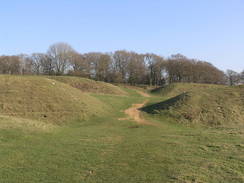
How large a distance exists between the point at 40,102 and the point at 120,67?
64456mm

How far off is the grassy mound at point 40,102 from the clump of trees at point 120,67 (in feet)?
169

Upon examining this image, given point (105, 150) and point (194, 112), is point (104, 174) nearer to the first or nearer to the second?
point (105, 150)

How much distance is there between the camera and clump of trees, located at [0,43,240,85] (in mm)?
80875

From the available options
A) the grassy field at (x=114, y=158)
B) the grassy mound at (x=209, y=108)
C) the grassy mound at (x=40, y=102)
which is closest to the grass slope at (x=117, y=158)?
the grassy field at (x=114, y=158)

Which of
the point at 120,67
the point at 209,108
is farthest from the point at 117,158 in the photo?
the point at 120,67

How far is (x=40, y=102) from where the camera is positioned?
23297mm

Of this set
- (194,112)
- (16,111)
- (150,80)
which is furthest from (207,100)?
(150,80)

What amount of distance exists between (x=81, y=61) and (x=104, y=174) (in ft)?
261

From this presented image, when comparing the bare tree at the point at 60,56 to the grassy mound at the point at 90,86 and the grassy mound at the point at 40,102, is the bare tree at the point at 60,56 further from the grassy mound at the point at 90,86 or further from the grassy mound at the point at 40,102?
the grassy mound at the point at 40,102

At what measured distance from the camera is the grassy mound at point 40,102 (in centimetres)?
2095

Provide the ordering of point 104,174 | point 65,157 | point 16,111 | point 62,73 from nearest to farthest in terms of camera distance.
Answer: point 104,174, point 65,157, point 16,111, point 62,73

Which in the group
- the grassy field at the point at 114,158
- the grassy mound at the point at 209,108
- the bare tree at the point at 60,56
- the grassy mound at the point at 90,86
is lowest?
the grassy field at the point at 114,158

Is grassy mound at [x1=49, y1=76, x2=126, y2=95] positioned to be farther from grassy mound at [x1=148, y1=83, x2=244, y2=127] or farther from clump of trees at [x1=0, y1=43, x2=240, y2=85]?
clump of trees at [x1=0, y1=43, x2=240, y2=85]

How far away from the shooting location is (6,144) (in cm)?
1092
